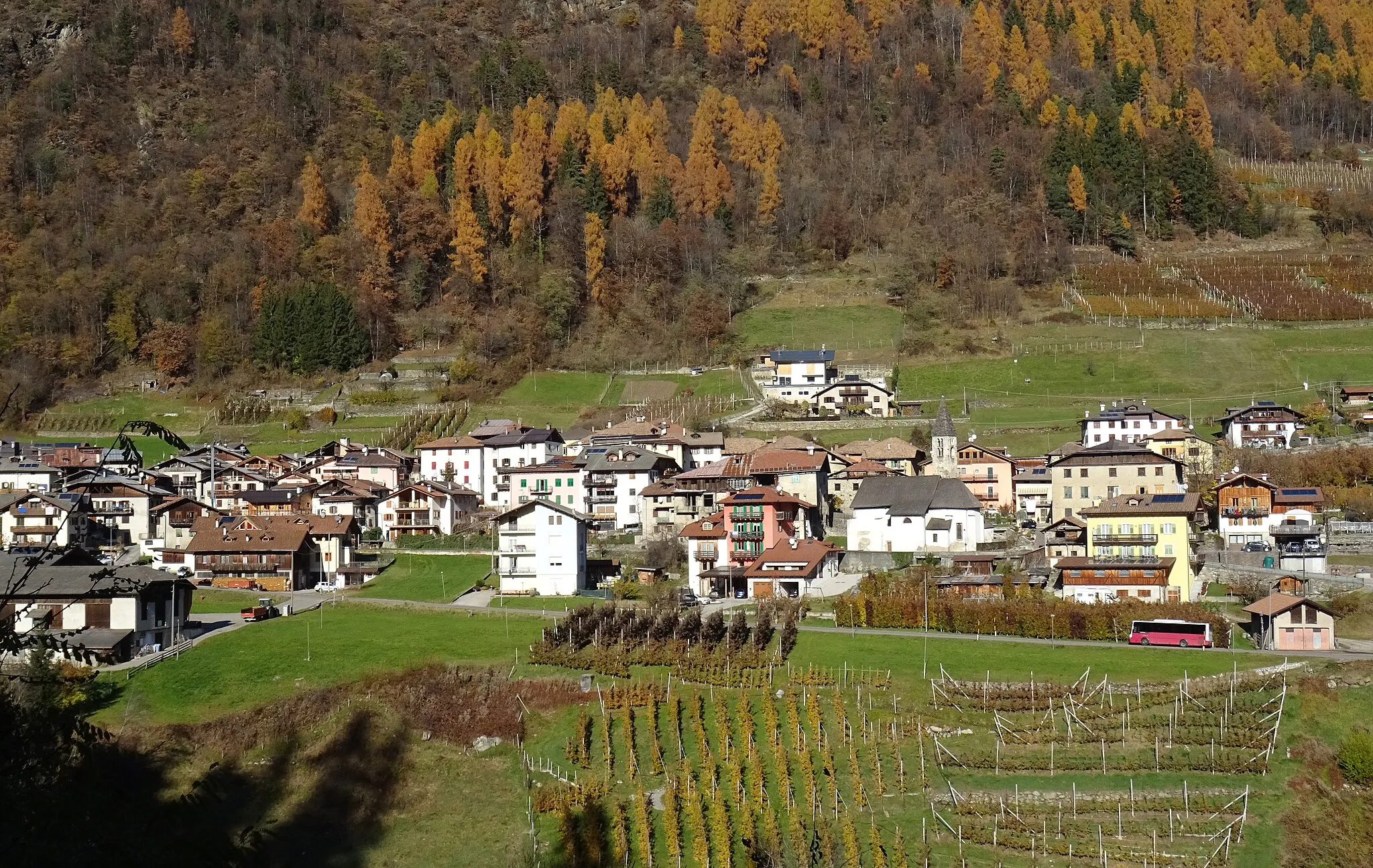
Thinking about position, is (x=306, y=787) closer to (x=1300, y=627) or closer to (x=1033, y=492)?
(x=1300, y=627)

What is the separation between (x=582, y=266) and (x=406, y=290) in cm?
1244

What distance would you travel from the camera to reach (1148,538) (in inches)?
1702

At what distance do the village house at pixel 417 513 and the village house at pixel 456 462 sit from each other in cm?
650

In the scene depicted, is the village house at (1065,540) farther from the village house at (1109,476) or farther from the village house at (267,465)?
the village house at (267,465)

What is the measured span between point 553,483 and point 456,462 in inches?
317

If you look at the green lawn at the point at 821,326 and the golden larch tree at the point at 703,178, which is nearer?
the green lawn at the point at 821,326

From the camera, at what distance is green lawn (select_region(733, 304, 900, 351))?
8319 cm

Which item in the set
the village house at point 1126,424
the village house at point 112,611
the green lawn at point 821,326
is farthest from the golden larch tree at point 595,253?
the village house at point 112,611

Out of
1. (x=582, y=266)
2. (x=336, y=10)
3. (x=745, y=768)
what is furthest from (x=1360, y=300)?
(x=336, y=10)

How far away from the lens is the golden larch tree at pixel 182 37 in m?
122

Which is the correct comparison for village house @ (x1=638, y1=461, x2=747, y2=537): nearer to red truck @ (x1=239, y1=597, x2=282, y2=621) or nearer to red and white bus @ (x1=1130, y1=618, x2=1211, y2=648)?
red truck @ (x1=239, y1=597, x2=282, y2=621)

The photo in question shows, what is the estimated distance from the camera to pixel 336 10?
136m

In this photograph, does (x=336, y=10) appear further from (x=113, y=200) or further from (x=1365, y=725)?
(x=1365, y=725)

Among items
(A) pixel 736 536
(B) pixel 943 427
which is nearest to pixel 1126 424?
(B) pixel 943 427
